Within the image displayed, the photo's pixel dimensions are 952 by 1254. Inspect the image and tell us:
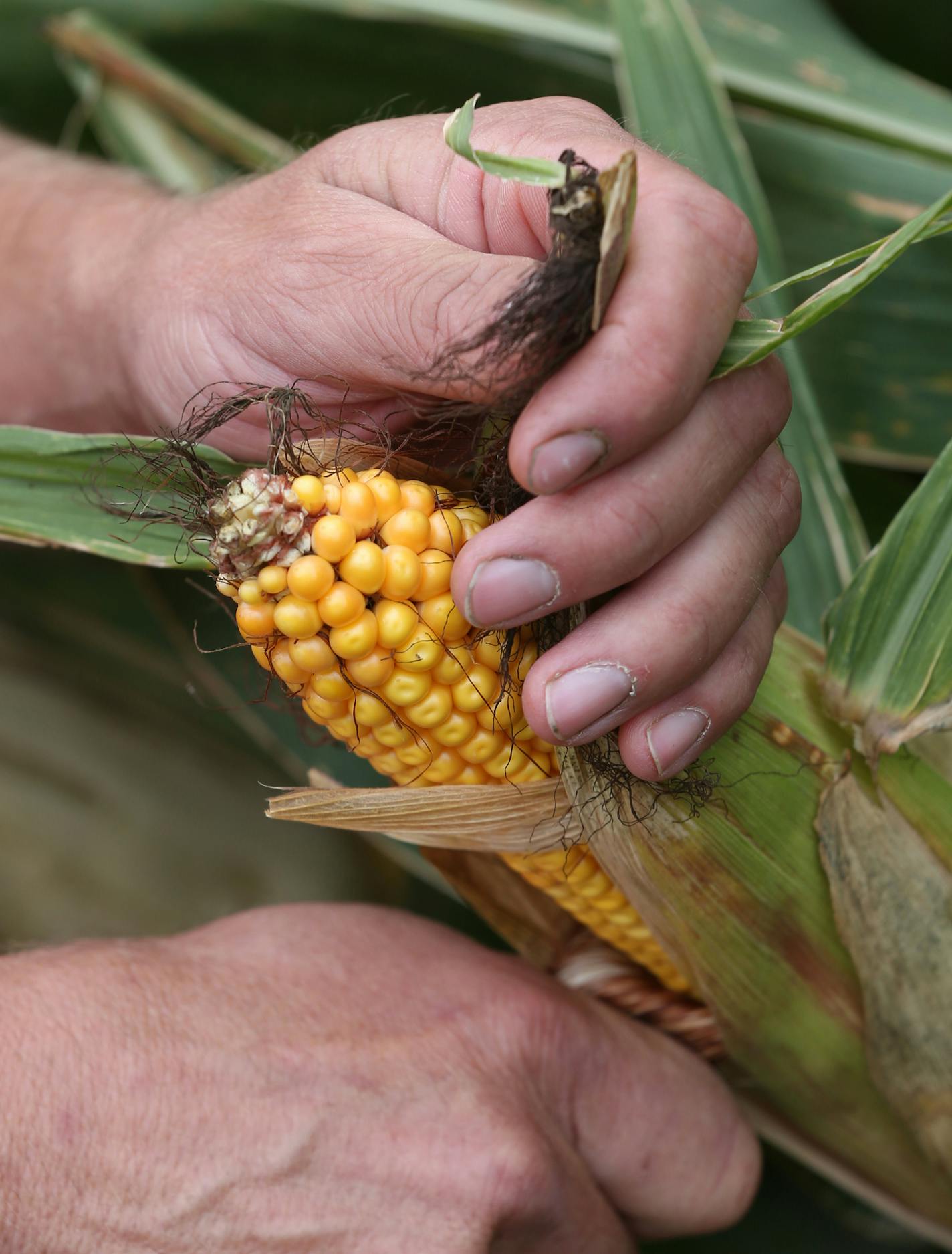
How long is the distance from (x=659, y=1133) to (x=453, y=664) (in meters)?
0.49

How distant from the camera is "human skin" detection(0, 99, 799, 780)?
1.34ft

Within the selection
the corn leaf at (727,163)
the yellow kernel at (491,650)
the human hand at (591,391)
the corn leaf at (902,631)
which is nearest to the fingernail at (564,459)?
the human hand at (591,391)

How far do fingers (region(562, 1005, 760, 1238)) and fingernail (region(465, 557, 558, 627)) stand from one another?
0.44 metres

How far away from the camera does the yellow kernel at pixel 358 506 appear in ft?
1.43

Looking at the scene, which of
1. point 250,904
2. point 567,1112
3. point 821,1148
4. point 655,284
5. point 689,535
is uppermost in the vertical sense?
point 655,284

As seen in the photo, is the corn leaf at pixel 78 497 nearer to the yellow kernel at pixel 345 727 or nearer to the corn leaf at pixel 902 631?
the yellow kernel at pixel 345 727

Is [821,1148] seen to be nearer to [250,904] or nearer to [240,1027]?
[240,1027]

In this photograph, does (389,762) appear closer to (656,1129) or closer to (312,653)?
(312,653)

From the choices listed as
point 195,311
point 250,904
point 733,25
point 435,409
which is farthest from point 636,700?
point 733,25

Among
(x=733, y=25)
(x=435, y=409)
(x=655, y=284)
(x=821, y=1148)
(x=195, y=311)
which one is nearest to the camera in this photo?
(x=655, y=284)

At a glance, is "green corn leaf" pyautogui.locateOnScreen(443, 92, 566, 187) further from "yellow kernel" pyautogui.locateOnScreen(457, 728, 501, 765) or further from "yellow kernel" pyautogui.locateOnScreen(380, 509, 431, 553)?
"yellow kernel" pyautogui.locateOnScreen(457, 728, 501, 765)

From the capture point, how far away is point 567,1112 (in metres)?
0.72

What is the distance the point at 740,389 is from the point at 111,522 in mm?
360

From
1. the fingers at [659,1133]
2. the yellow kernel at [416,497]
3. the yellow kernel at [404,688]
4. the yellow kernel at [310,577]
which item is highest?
the yellow kernel at [416,497]
